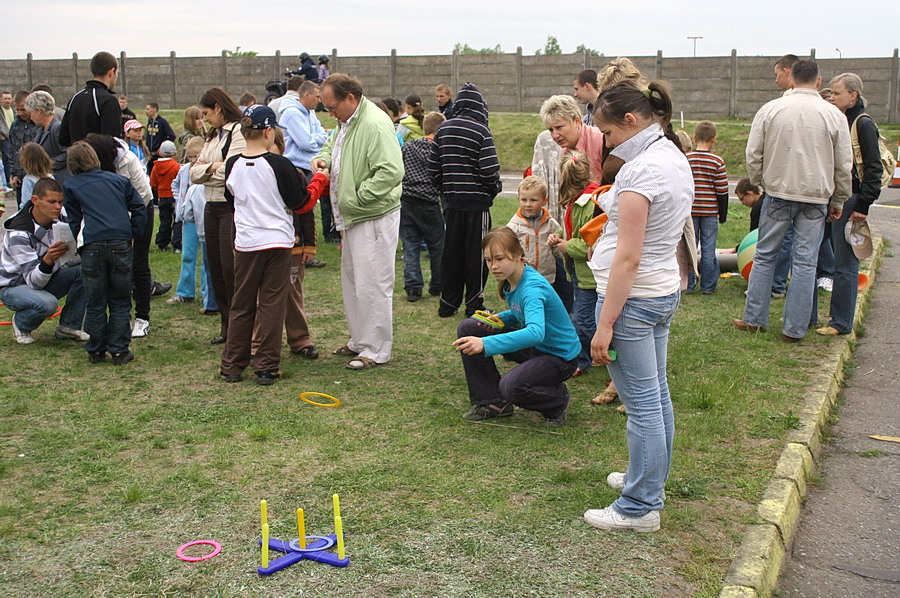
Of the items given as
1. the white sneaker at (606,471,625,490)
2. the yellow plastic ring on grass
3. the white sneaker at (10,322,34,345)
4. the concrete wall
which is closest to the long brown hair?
the white sneaker at (606,471,625,490)

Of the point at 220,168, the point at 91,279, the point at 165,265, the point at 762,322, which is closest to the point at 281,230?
the point at 220,168

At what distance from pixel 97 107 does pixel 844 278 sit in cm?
704

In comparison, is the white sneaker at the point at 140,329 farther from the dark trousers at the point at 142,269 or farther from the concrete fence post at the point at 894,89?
the concrete fence post at the point at 894,89

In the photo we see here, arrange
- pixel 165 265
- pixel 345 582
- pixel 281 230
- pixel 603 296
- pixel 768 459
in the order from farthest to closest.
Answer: pixel 165 265 → pixel 281 230 → pixel 768 459 → pixel 603 296 → pixel 345 582

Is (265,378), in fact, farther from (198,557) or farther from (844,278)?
(844,278)

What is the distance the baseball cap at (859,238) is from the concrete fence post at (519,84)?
24.9 metres

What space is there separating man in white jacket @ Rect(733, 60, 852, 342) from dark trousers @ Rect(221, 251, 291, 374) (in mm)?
4156

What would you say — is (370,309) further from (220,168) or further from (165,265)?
(165,265)

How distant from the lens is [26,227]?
26.5ft

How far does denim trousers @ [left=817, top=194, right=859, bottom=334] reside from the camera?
7.94 metres

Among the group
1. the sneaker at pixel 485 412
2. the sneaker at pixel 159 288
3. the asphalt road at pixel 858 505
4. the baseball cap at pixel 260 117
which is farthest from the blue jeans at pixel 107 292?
the asphalt road at pixel 858 505

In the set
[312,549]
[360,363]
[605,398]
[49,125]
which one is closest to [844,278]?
[605,398]

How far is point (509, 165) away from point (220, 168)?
789 inches

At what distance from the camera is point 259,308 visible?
22.6 ft
